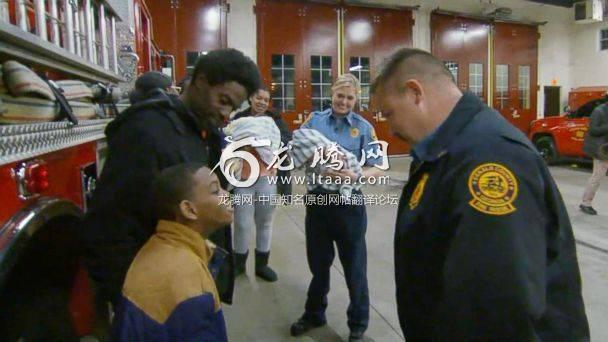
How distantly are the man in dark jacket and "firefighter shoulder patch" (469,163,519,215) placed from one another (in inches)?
205

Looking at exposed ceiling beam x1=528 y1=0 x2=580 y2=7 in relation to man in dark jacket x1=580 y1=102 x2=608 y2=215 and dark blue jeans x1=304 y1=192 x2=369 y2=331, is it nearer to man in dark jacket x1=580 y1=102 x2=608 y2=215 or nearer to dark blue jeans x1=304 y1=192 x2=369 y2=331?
man in dark jacket x1=580 y1=102 x2=608 y2=215

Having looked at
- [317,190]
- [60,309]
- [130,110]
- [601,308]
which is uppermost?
[130,110]

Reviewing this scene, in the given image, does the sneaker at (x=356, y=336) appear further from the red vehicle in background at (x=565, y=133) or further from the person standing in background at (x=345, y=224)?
the red vehicle in background at (x=565, y=133)

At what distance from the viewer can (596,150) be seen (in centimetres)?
528

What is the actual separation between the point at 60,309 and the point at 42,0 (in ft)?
3.52

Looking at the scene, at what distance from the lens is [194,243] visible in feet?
4.47

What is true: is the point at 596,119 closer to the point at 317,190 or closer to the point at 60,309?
the point at 317,190

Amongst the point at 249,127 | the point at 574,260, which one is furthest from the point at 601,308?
the point at 249,127

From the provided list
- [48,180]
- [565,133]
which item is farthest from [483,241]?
[565,133]

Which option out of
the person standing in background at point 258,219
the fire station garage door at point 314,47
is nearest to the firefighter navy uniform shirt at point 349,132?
the person standing in background at point 258,219

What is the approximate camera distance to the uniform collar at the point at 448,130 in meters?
0.99

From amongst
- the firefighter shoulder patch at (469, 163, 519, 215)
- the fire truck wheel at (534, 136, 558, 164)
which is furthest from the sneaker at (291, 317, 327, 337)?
the fire truck wheel at (534, 136, 558, 164)

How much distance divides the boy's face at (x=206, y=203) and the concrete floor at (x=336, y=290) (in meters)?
1.43

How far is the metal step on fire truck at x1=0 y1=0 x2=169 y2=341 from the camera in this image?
1062mm
